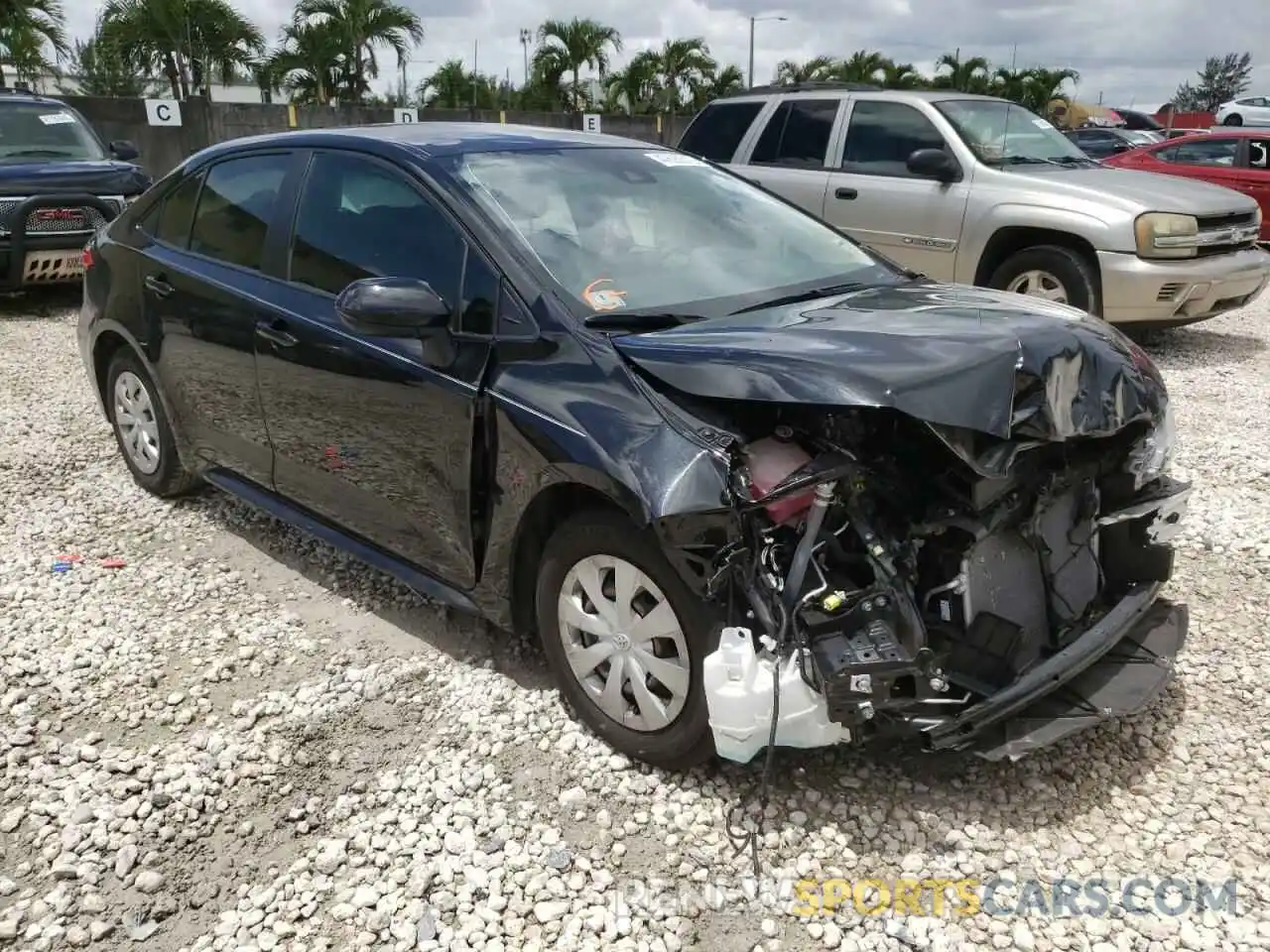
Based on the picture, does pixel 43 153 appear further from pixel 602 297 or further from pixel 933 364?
pixel 933 364

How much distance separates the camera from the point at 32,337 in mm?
8891

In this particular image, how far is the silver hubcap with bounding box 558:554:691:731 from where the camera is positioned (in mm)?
2799

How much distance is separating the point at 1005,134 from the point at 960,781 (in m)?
6.67

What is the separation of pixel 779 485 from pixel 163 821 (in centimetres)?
190

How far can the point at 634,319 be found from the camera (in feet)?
10.1

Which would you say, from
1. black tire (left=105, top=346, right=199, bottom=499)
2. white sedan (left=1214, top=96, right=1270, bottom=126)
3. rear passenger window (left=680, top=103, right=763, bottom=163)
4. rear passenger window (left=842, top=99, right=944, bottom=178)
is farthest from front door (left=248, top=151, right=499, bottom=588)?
white sedan (left=1214, top=96, right=1270, bottom=126)

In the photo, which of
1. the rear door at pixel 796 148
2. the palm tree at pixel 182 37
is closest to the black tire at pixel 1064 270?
the rear door at pixel 796 148

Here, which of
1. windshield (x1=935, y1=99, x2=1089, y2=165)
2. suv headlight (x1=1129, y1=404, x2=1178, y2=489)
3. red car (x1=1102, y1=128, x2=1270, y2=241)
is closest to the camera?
suv headlight (x1=1129, y1=404, x2=1178, y2=489)

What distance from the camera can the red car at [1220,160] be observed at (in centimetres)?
1198

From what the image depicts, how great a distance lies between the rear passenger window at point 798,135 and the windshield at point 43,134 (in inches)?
261

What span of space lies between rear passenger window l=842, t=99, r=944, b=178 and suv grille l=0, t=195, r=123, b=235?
6.60 meters

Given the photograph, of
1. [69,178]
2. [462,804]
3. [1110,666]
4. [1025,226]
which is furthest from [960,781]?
[69,178]

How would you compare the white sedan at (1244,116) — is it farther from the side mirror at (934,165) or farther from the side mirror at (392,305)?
the side mirror at (392,305)

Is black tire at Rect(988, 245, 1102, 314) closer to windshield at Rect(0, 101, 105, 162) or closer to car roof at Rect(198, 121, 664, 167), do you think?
car roof at Rect(198, 121, 664, 167)
